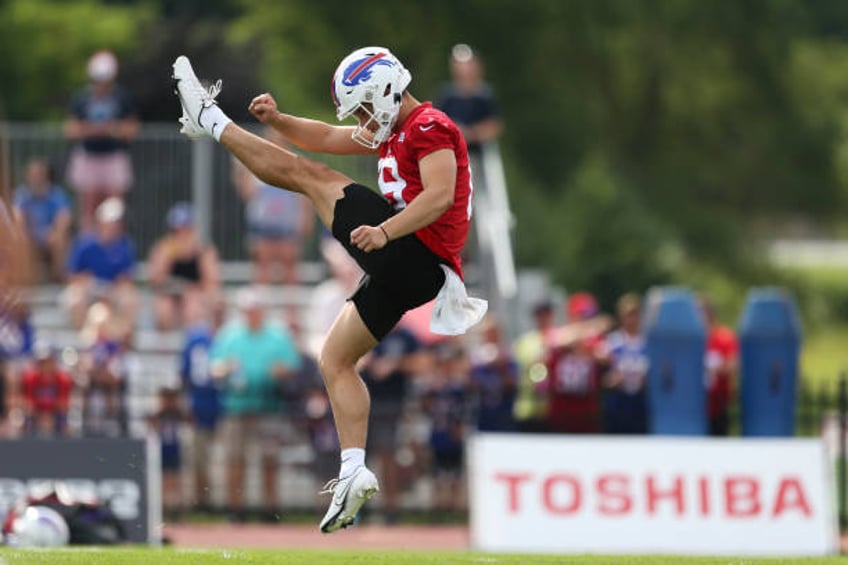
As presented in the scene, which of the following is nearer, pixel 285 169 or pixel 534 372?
pixel 285 169

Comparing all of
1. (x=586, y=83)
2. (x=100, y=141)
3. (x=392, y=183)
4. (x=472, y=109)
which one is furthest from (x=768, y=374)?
(x=586, y=83)

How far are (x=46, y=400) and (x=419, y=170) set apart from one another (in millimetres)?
7651

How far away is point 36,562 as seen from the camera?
9555 mm

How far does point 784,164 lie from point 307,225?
26151 millimetres

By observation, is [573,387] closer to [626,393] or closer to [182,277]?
[626,393]

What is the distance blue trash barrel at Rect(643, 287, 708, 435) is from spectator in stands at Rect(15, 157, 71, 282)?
631 centimetres

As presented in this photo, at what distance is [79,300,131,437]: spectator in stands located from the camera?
16.5 m

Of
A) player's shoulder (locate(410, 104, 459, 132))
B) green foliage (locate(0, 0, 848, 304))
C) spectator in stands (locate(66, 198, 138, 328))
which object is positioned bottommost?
spectator in stands (locate(66, 198, 138, 328))

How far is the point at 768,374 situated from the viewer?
16.0 metres

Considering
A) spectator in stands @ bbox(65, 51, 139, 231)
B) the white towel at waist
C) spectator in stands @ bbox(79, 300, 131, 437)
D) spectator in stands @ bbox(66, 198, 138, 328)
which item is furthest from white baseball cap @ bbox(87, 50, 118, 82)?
the white towel at waist

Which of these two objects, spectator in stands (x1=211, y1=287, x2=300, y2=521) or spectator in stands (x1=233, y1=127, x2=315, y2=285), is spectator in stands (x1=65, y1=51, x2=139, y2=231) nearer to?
spectator in stands (x1=233, y1=127, x2=315, y2=285)

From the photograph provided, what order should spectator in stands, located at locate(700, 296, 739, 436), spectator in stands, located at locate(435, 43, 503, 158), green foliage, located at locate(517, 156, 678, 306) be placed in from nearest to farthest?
spectator in stands, located at locate(700, 296, 739, 436) → spectator in stands, located at locate(435, 43, 503, 158) → green foliage, located at locate(517, 156, 678, 306)

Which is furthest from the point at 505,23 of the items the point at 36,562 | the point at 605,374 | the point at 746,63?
the point at 36,562

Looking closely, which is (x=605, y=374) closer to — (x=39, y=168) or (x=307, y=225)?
(x=307, y=225)
